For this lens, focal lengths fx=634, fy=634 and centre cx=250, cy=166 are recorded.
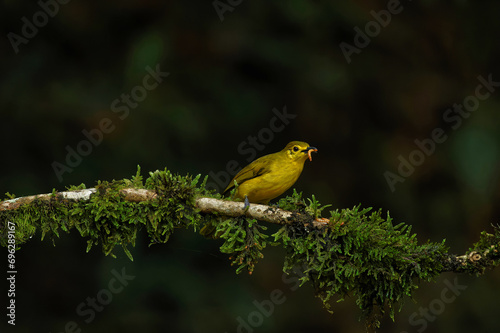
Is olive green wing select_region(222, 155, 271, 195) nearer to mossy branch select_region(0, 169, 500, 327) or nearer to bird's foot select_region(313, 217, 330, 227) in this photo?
mossy branch select_region(0, 169, 500, 327)

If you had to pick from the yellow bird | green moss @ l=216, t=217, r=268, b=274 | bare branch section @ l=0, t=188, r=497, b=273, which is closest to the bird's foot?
bare branch section @ l=0, t=188, r=497, b=273

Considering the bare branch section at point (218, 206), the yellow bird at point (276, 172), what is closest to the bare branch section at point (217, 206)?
the bare branch section at point (218, 206)

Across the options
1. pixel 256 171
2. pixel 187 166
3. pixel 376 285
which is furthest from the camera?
pixel 187 166

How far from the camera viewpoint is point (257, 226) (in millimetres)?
2537

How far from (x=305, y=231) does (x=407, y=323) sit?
2.33 m

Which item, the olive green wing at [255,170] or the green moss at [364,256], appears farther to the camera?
the olive green wing at [255,170]

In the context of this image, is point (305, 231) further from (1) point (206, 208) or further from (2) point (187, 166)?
(2) point (187, 166)

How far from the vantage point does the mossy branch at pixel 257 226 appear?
2.46 meters

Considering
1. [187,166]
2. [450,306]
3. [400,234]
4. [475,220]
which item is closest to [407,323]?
[450,306]

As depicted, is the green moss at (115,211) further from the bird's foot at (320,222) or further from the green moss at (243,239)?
the bird's foot at (320,222)

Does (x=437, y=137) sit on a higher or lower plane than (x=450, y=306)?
higher

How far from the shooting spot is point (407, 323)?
177 inches

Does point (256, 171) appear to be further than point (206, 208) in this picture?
Yes

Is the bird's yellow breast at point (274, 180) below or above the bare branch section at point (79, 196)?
below
